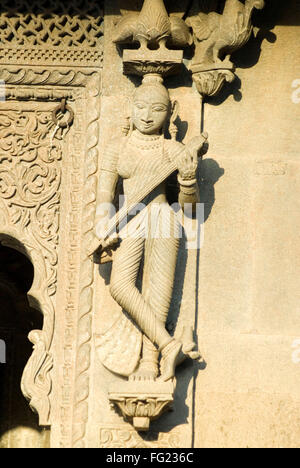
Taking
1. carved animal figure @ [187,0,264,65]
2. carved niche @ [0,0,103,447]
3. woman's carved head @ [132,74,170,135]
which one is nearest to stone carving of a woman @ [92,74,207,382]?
woman's carved head @ [132,74,170,135]

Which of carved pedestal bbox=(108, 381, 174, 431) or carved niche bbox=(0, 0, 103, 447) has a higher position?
carved niche bbox=(0, 0, 103, 447)

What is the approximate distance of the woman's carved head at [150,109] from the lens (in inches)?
342

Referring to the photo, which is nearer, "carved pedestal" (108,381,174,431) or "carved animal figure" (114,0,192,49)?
"carved pedestal" (108,381,174,431)

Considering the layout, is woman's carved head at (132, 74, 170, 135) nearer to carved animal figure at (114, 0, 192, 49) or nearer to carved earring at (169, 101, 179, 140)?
carved earring at (169, 101, 179, 140)

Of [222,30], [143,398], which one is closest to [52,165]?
[222,30]

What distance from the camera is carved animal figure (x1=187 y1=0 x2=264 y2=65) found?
8906mm

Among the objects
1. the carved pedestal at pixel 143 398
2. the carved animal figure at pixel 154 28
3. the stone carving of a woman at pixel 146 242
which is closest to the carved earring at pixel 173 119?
the stone carving of a woman at pixel 146 242

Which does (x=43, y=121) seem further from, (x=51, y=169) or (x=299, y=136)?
(x=299, y=136)

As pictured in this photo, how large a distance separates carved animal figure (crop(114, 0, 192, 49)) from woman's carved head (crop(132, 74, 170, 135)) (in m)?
0.31

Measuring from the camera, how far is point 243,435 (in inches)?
340

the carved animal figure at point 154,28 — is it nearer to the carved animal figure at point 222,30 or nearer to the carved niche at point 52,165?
the carved animal figure at point 222,30

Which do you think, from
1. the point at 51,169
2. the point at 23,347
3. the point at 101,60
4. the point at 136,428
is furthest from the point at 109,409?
the point at 23,347

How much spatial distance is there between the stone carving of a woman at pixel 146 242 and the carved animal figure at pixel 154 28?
0.27 metres

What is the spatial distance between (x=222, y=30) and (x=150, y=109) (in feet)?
2.28
